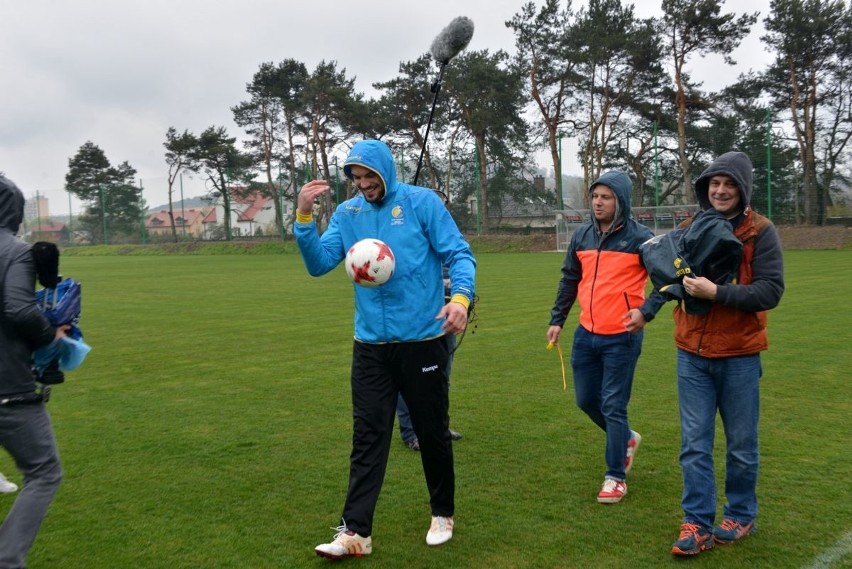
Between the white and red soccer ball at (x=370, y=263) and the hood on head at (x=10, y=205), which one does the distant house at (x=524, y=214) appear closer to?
the white and red soccer ball at (x=370, y=263)

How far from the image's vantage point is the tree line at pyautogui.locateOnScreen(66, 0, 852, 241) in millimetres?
35906

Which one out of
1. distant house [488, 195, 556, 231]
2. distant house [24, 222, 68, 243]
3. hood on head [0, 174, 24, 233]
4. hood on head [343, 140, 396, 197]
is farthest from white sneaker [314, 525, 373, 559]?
distant house [24, 222, 68, 243]

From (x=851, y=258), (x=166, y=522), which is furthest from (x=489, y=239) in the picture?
(x=166, y=522)

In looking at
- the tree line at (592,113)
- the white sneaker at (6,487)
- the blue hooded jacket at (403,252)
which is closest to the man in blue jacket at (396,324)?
the blue hooded jacket at (403,252)

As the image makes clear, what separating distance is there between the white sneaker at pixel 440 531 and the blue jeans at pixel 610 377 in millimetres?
1139

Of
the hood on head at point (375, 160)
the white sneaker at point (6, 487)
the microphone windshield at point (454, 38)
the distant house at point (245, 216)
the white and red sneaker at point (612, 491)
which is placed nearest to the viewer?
the hood on head at point (375, 160)

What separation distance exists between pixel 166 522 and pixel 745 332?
332 cm

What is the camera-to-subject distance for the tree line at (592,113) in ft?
118

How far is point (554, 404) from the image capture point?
23.2 ft

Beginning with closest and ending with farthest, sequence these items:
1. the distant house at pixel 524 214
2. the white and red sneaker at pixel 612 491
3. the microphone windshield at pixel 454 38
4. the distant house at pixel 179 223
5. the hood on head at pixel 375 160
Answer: the hood on head at pixel 375 160 < the white and red sneaker at pixel 612 491 < the microphone windshield at pixel 454 38 < the distant house at pixel 524 214 < the distant house at pixel 179 223

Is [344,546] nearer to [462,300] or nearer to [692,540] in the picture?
[462,300]

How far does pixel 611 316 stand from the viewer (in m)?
4.71

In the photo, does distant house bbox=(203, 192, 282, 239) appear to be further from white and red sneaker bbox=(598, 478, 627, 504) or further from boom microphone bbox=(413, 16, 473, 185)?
white and red sneaker bbox=(598, 478, 627, 504)

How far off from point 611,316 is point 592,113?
132ft
